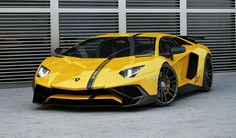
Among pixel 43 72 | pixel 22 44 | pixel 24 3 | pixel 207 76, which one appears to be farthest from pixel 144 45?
pixel 24 3

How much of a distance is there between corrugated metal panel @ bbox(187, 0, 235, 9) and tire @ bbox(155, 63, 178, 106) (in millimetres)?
5106

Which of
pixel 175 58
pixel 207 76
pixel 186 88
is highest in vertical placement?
pixel 175 58

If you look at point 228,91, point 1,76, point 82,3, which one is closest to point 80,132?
point 228,91

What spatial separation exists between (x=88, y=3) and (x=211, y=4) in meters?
3.34

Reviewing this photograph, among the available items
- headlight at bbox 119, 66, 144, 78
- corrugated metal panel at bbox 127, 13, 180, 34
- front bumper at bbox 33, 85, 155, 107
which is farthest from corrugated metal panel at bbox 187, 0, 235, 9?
front bumper at bbox 33, 85, 155, 107

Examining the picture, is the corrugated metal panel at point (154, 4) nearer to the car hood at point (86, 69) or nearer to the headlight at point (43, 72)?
the car hood at point (86, 69)

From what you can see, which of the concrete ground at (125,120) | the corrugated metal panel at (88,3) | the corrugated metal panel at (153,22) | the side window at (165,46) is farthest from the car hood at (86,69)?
the corrugated metal panel at (153,22)

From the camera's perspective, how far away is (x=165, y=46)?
8.16 metres

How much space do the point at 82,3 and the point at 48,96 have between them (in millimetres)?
A: 4717

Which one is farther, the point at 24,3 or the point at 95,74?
the point at 24,3

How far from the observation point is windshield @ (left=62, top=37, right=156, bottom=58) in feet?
25.3

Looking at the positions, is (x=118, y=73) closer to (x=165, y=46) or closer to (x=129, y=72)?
(x=129, y=72)

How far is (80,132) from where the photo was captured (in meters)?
5.45

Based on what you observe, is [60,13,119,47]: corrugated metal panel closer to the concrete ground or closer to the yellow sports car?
the yellow sports car
